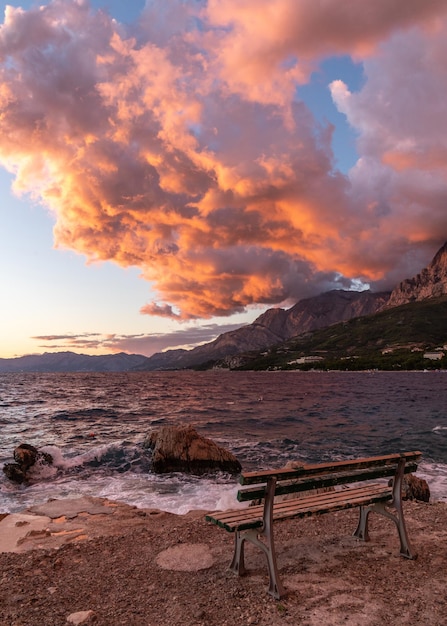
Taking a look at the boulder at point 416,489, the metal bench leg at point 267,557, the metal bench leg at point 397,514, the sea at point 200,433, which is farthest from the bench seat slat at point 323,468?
the sea at point 200,433

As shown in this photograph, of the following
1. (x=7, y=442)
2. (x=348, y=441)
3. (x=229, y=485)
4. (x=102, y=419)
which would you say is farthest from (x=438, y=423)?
(x=7, y=442)

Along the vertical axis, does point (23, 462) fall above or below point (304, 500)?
below

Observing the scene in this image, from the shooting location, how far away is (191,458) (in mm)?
19562

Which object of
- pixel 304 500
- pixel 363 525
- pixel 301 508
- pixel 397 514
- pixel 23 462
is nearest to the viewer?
pixel 301 508

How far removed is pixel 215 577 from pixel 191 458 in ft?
40.3

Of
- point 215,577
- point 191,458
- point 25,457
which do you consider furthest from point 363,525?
point 25,457

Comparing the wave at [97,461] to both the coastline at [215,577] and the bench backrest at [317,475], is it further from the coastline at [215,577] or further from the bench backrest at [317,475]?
the bench backrest at [317,475]

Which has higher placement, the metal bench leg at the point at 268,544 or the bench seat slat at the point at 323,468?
the bench seat slat at the point at 323,468

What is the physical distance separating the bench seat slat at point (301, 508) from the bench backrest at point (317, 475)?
52 cm

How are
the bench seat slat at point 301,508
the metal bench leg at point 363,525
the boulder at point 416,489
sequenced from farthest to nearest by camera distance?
the boulder at point 416,489 < the metal bench leg at point 363,525 < the bench seat slat at point 301,508

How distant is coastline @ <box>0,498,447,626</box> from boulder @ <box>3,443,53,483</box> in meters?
8.32

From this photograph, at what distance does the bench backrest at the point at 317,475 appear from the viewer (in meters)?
6.59

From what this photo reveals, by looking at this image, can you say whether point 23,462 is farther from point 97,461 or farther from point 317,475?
point 317,475

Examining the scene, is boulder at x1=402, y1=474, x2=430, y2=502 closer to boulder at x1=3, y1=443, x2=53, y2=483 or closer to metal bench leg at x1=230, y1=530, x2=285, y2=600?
metal bench leg at x1=230, y1=530, x2=285, y2=600
